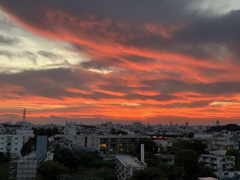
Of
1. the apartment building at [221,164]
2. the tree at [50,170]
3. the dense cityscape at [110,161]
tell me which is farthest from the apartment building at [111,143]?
the tree at [50,170]

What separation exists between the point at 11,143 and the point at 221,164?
131 feet

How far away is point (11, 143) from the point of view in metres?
45.4

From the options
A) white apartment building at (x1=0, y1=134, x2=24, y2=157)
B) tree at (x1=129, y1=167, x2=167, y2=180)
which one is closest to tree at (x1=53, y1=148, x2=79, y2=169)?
white apartment building at (x1=0, y1=134, x2=24, y2=157)

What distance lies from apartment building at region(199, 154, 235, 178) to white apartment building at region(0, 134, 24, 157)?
3635 cm

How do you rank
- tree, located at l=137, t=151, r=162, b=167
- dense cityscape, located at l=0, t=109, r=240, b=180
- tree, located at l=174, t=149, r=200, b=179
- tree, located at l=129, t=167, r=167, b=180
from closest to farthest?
tree, located at l=129, t=167, r=167, b=180 → dense cityscape, located at l=0, t=109, r=240, b=180 → tree, located at l=174, t=149, r=200, b=179 → tree, located at l=137, t=151, r=162, b=167

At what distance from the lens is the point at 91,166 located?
38.2 m

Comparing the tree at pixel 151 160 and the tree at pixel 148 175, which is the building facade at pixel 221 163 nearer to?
the tree at pixel 151 160

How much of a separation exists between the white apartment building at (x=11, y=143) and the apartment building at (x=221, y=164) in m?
36.4

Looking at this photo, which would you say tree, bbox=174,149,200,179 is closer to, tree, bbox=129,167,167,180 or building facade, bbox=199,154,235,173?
building facade, bbox=199,154,235,173

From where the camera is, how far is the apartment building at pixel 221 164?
34.5m

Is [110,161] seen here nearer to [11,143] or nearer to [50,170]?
[50,170]

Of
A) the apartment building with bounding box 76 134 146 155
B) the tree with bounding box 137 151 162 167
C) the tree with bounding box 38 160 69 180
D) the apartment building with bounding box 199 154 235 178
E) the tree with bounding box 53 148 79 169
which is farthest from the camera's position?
Answer: the apartment building with bounding box 76 134 146 155

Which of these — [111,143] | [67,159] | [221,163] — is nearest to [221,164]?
[221,163]

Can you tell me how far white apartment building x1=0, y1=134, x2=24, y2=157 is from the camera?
44719 millimetres
